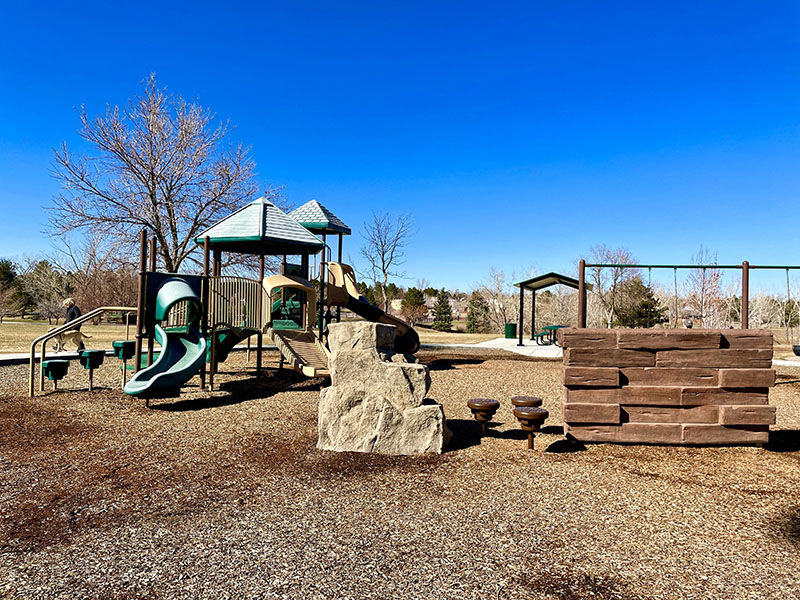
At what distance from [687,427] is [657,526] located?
2.59m

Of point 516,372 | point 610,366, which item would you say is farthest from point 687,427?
point 516,372

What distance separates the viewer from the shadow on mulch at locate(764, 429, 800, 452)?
6328 mm

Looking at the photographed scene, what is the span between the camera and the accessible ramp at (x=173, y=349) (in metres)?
7.98

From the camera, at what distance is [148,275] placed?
28.6 feet

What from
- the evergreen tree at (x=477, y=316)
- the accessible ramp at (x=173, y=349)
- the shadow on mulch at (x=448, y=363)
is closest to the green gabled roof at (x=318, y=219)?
the shadow on mulch at (x=448, y=363)

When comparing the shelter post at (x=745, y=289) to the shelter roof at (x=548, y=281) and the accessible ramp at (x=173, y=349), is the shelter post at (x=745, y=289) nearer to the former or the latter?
the accessible ramp at (x=173, y=349)

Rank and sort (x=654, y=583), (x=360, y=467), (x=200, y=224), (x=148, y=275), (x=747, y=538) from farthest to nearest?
(x=200, y=224)
(x=148, y=275)
(x=360, y=467)
(x=747, y=538)
(x=654, y=583)

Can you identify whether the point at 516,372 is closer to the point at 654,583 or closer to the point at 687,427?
the point at 687,427

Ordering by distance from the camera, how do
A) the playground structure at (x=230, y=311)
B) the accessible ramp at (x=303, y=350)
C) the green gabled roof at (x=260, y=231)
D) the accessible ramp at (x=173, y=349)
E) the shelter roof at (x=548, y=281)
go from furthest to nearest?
the shelter roof at (x=548, y=281), the green gabled roof at (x=260, y=231), the accessible ramp at (x=303, y=350), the playground structure at (x=230, y=311), the accessible ramp at (x=173, y=349)

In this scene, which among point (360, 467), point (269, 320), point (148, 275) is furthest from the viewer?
point (269, 320)

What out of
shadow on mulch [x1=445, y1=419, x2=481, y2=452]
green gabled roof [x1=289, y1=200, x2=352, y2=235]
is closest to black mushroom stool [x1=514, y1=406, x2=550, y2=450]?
shadow on mulch [x1=445, y1=419, x2=481, y2=452]

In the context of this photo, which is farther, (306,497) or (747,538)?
(306,497)

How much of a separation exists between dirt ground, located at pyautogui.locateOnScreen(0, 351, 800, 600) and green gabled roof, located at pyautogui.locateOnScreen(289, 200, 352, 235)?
1015cm

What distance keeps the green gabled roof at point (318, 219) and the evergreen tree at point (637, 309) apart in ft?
45.6
